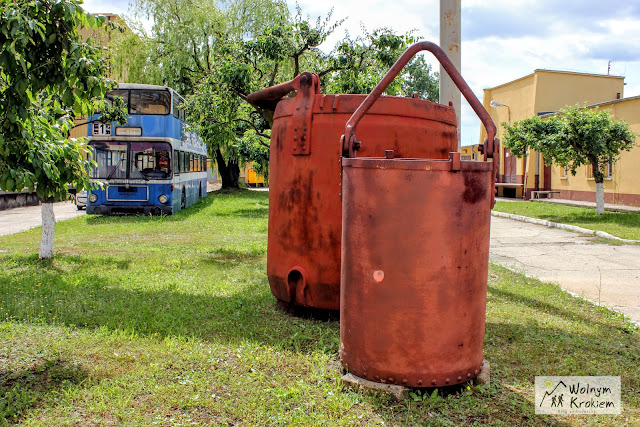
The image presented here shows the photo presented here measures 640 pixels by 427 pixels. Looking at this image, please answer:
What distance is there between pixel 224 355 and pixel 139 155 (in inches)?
552

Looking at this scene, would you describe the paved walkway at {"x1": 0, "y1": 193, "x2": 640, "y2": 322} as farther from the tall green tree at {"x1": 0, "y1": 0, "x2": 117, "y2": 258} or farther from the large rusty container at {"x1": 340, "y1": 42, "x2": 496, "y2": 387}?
the tall green tree at {"x1": 0, "y1": 0, "x2": 117, "y2": 258}

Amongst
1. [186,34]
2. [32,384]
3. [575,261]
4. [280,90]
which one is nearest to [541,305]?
[280,90]

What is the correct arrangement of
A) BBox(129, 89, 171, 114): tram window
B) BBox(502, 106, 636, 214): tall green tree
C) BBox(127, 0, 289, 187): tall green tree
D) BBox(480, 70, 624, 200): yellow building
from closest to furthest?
BBox(129, 89, 171, 114): tram window < BBox(502, 106, 636, 214): tall green tree < BBox(127, 0, 289, 187): tall green tree < BBox(480, 70, 624, 200): yellow building

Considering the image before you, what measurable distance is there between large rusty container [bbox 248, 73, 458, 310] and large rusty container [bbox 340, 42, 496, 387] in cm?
100

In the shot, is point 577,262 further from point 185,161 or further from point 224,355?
point 185,161

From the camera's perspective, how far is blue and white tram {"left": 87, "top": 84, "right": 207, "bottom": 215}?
16.5 meters

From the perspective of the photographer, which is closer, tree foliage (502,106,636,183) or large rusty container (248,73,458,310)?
large rusty container (248,73,458,310)

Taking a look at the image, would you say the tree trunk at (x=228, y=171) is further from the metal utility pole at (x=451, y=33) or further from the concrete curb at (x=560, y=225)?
the metal utility pole at (x=451, y=33)

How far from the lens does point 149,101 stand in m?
16.5

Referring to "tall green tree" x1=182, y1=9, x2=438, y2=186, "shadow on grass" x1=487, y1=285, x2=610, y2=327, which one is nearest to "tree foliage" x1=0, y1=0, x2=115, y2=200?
"shadow on grass" x1=487, y1=285, x2=610, y2=327

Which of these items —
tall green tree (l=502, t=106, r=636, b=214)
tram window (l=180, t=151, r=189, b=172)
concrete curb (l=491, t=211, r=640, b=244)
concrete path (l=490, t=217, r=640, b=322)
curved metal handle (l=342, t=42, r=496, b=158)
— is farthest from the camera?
tram window (l=180, t=151, r=189, b=172)

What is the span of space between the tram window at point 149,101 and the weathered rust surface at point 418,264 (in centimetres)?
1439

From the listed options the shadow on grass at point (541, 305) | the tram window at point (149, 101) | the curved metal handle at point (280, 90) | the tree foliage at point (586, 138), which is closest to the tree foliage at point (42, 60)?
the curved metal handle at point (280, 90)

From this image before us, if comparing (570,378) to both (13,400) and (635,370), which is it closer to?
(635,370)
